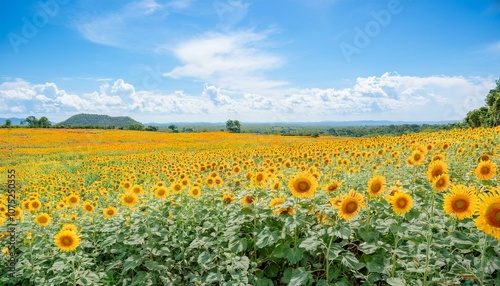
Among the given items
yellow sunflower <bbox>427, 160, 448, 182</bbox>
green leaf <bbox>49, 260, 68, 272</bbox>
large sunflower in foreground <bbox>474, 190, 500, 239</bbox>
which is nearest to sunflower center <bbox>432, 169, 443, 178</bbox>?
yellow sunflower <bbox>427, 160, 448, 182</bbox>

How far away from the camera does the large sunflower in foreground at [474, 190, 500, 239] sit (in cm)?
205

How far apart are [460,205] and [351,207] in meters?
0.83

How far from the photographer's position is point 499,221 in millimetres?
2043

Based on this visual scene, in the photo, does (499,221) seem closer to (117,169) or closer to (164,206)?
(164,206)

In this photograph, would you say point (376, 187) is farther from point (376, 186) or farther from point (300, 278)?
point (300, 278)

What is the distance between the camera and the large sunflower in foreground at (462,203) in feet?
8.12

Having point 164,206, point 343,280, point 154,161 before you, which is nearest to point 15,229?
point 164,206

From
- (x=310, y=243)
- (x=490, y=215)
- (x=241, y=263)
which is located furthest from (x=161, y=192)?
(x=490, y=215)

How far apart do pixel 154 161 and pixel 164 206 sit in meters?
10.9

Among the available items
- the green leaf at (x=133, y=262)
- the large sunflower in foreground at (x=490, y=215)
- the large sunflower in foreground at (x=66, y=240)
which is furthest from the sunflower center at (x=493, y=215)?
the large sunflower in foreground at (x=66, y=240)

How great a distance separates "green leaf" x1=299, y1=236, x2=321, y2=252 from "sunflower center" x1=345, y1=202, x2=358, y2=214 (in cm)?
40

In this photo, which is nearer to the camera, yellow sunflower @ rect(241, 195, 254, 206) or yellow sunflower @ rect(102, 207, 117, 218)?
yellow sunflower @ rect(241, 195, 254, 206)

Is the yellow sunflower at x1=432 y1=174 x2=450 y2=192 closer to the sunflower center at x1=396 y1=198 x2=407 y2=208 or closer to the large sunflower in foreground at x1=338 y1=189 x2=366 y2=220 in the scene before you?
the sunflower center at x1=396 y1=198 x2=407 y2=208

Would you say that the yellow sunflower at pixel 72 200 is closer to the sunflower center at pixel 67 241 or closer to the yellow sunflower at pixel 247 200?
the sunflower center at pixel 67 241
